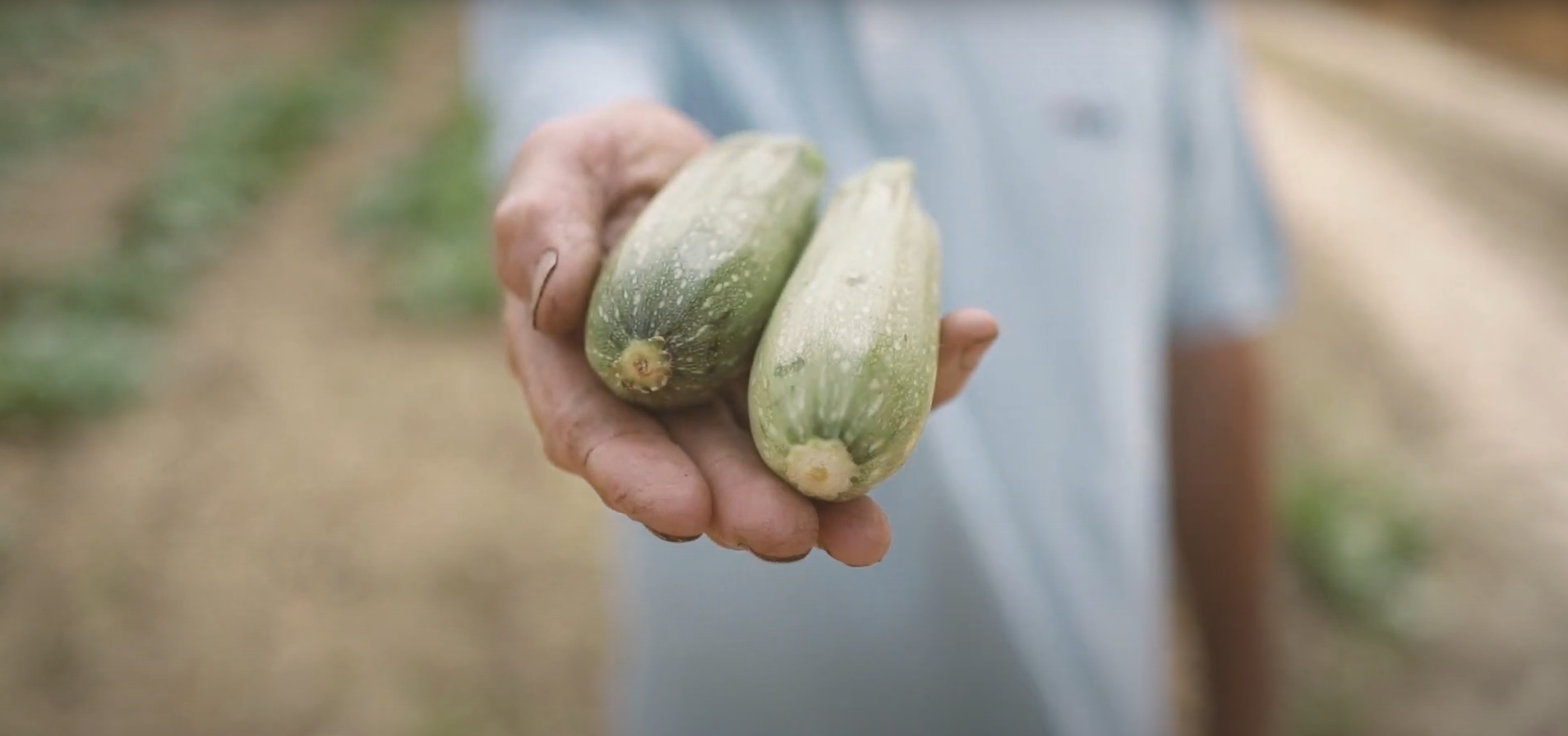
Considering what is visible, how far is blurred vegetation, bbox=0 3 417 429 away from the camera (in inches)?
170

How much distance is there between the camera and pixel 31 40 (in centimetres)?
730

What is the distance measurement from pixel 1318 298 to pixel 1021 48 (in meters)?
2.90

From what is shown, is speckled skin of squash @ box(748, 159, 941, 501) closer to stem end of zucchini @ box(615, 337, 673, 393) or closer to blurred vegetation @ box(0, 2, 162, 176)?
stem end of zucchini @ box(615, 337, 673, 393)

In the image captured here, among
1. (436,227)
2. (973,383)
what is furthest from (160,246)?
(973,383)

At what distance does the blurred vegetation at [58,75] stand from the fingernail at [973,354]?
6.59 meters

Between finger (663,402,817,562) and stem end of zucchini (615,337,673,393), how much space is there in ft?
0.34

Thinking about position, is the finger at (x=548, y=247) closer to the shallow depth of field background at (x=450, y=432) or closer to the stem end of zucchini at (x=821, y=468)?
the stem end of zucchini at (x=821, y=468)

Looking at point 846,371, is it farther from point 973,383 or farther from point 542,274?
point 973,383

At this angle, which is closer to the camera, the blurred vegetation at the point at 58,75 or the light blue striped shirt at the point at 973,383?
the light blue striped shirt at the point at 973,383

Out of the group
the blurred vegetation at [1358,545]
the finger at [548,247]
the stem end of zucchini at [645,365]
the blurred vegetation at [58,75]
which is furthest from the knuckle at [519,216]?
the blurred vegetation at [58,75]

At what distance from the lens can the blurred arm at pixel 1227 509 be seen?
2.76 metres

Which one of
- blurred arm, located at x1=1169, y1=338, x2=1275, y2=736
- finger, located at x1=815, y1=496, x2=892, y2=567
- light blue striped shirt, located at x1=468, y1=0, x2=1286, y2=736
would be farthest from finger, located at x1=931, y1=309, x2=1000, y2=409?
blurred arm, located at x1=1169, y1=338, x2=1275, y2=736

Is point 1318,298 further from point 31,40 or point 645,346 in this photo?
point 31,40

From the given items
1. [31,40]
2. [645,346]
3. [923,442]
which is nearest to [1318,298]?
[923,442]
